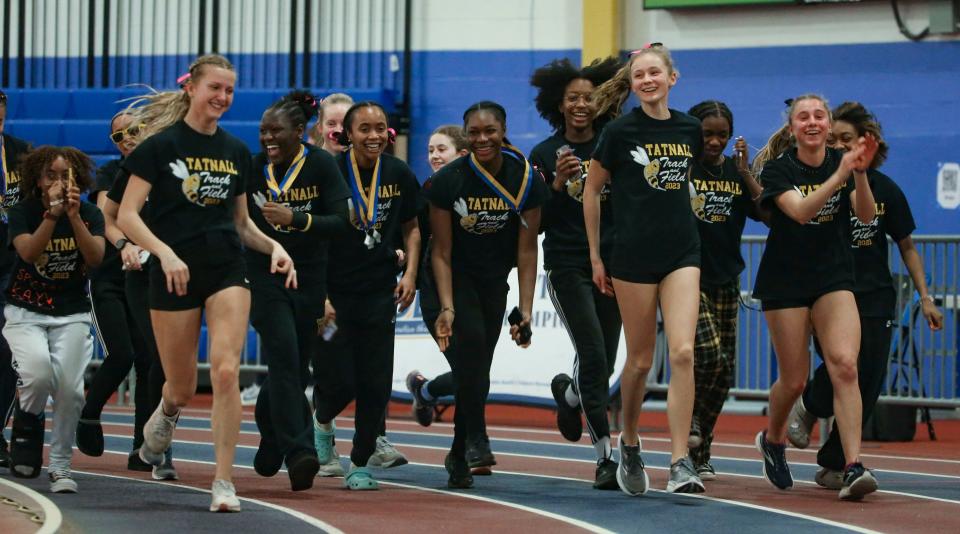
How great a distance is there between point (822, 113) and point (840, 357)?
1.24 metres

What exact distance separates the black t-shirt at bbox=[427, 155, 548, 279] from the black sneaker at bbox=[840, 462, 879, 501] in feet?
6.79

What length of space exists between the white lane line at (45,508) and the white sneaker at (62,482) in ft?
0.49

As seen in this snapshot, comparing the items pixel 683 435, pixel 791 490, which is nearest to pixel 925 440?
pixel 791 490

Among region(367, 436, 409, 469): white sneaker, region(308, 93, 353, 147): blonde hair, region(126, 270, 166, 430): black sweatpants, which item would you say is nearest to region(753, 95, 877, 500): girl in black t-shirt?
region(367, 436, 409, 469): white sneaker

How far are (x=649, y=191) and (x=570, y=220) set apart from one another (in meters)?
0.96

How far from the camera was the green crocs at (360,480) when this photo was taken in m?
8.28

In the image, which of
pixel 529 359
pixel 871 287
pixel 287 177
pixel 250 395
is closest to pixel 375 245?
pixel 287 177

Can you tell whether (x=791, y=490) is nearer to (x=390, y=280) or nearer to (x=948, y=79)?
(x=390, y=280)

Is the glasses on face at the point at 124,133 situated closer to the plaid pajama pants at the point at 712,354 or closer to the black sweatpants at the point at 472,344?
the black sweatpants at the point at 472,344

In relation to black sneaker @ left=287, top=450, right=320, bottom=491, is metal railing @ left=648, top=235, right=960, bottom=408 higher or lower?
higher

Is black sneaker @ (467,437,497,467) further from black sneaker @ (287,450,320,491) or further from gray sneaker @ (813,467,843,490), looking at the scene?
gray sneaker @ (813,467,843,490)

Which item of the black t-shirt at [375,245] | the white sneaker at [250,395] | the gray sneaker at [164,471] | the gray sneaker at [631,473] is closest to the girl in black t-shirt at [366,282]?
the black t-shirt at [375,245]

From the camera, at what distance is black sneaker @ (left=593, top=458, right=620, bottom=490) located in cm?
839

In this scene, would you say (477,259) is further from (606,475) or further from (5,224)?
(5,224)
